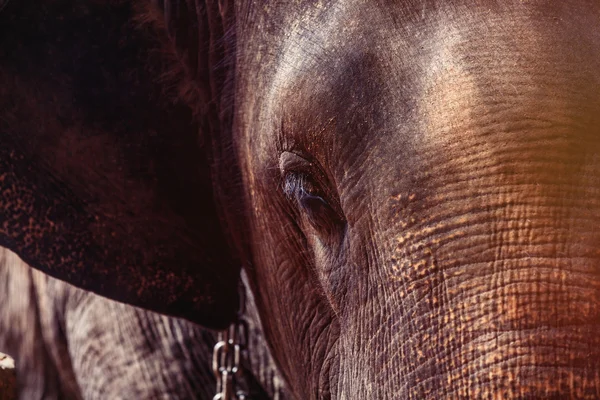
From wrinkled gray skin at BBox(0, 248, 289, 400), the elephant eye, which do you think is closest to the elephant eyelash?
the elephant eye

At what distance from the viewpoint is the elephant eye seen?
1.43 metres

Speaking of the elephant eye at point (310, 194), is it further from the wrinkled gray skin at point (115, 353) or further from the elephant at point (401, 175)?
the wrinkled gray skin at point (115, 353)

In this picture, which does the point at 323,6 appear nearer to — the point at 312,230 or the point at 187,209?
the point at 312,230

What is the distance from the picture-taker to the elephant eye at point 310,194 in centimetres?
143

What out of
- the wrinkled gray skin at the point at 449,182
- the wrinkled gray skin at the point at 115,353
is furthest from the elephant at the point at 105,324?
the wrinkled gray skin at the point at 449,182

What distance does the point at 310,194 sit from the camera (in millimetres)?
1454

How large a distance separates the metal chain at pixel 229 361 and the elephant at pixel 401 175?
39cm

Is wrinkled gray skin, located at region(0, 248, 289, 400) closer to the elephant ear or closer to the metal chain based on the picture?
the metal chain

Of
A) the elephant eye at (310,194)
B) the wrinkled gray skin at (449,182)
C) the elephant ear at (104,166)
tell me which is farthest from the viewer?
the elephant ear at (104,166)

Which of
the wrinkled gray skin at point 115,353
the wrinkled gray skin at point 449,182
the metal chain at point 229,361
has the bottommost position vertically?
the wrinkled gray skin at point 449,182

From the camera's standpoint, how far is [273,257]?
1717 millimetres

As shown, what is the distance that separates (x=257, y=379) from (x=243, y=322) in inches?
6.3

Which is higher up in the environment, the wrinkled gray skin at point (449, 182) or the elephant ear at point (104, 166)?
the elephant ear at point (104, 166)

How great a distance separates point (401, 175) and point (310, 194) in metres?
0.27
